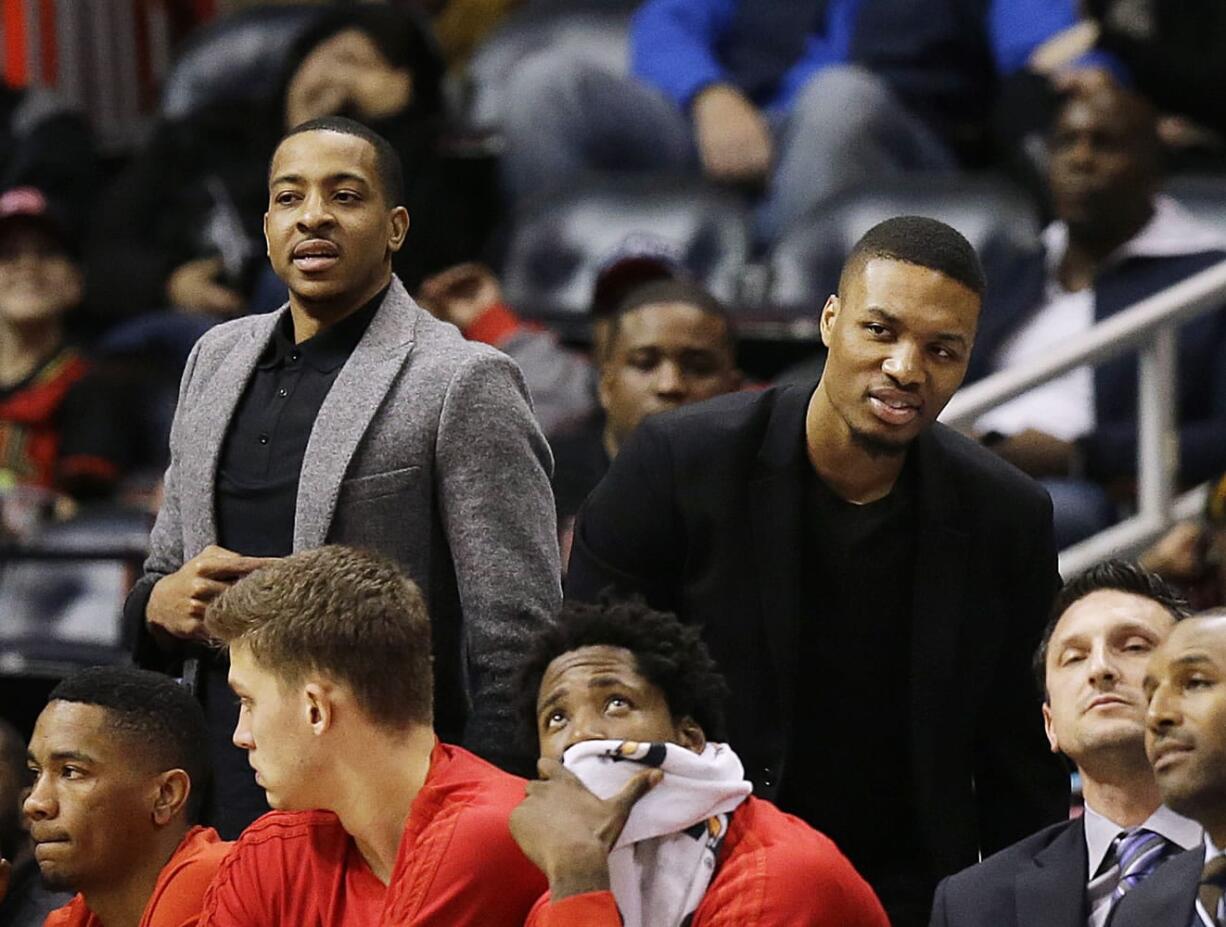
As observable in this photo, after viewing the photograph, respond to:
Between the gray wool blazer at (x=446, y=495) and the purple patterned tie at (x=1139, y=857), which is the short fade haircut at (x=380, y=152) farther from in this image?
the purple patterned tie at (x=1139, y=857)

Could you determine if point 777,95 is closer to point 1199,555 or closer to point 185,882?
point 1199,555

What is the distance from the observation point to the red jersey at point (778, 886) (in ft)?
9.40

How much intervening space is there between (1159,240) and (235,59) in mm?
3258

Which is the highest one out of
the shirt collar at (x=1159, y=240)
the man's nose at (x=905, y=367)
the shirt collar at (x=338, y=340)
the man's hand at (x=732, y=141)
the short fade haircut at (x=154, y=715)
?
the man's hand at (x=732, y=141)

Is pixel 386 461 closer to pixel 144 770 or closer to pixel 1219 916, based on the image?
pixel 144 770

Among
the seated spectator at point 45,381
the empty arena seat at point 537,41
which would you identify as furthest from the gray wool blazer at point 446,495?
the empty arena seat at point 537,41

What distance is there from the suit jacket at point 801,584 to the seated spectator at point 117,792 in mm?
562

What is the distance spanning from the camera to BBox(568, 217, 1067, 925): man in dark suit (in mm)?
3316

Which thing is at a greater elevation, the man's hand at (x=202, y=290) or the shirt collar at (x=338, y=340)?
the man's hand at (x=202, y=290)

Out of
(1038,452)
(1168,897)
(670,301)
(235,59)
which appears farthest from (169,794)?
(235,59)

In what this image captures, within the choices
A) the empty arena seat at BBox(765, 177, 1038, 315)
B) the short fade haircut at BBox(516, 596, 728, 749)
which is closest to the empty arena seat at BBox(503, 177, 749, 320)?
the empty arena seat at BBox(765, 177, 1038, 315)

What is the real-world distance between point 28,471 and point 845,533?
3554 millimetres

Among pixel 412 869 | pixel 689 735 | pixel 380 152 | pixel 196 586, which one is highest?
pixel 380 152

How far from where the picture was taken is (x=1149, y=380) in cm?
515
